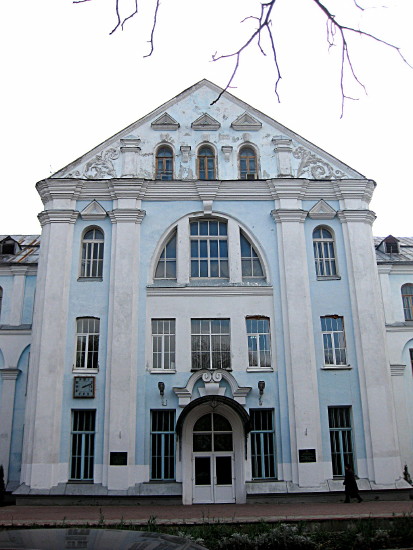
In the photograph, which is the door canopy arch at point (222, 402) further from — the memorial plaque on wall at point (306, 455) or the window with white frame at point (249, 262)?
the window with white frame at point (249, 262)

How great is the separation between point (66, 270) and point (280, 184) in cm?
934

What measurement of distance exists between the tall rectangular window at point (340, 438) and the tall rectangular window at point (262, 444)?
7.13 feet

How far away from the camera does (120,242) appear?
68.7 feet

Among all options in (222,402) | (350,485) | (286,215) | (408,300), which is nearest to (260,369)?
(222,402)

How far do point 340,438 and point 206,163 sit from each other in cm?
1224

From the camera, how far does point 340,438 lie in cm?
1916

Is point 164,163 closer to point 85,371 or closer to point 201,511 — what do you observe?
point 85,371

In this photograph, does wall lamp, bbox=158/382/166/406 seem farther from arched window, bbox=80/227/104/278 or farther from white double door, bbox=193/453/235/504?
arched window, bbox=80/227/104/278

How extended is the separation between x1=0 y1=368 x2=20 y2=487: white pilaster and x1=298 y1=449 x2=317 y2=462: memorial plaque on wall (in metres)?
12.2

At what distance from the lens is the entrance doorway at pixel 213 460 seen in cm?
1852

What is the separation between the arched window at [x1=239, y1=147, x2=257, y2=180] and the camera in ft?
73.8

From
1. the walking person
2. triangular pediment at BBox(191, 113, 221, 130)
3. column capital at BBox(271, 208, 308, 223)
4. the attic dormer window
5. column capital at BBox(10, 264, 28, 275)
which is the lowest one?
the walking person

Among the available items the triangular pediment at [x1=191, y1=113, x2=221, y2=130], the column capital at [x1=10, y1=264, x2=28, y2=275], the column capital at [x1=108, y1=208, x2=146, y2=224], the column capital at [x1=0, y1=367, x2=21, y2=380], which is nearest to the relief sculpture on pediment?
the triangular pediment at [x1=191, y1=113, x2=221, y2=130]

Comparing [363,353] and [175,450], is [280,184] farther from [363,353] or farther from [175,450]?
[175,450]
